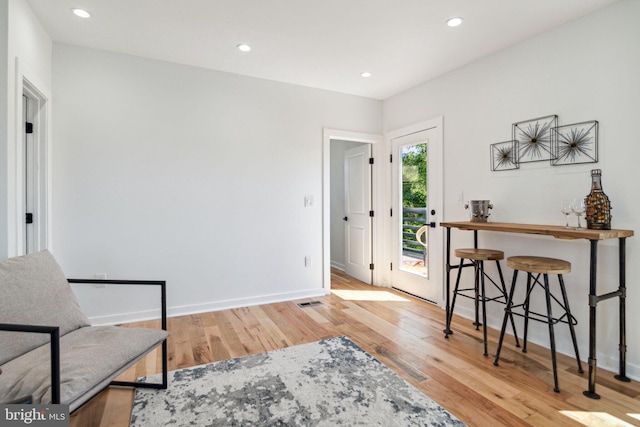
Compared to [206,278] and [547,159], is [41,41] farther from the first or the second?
[547,159]

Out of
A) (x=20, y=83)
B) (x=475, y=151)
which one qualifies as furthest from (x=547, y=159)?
(x=20, y=83)

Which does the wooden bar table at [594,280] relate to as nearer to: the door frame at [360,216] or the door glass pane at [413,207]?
the door glass pane at [413,207]

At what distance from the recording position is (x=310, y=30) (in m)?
2.61

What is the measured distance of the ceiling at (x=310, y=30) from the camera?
2291mm

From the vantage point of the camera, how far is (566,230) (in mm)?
2045

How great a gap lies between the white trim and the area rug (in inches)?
46.6

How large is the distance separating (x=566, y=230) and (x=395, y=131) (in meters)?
2.47

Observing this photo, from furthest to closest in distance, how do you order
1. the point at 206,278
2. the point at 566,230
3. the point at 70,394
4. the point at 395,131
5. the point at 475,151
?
the point at 395,131, the point at 206,278, the point at 475,151, the point at 566,230, the point at 70,394

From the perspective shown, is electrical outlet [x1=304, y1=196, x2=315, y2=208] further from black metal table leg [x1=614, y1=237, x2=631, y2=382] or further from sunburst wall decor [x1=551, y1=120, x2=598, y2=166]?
black metal table leg [x1=614, y1=237, x2=631, y2=382]

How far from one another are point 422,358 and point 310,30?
108 inches

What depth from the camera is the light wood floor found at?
5.80 ft

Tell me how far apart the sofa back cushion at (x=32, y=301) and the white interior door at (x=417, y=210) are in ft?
10.7

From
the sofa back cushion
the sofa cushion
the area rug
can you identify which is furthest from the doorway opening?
the area rug

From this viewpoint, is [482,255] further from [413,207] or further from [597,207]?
[413,207]
